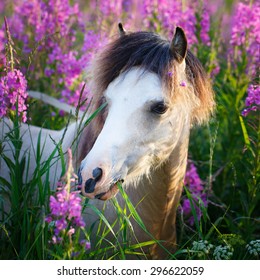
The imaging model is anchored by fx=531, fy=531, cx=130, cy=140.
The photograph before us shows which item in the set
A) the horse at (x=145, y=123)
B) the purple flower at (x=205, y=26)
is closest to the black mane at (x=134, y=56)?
the horse at (x=145, y=123)

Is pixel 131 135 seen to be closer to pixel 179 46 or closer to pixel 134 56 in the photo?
pixel 134 56

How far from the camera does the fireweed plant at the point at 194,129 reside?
297 centimetres

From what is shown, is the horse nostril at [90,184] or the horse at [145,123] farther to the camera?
the horse at [145,123]

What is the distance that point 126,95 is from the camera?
2.72 meters

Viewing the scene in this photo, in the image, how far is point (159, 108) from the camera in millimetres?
2760

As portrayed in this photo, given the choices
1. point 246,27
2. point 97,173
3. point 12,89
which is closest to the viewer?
point 97,173

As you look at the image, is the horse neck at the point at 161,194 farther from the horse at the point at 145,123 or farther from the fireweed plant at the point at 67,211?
the fireweed plant at the point at 67,211

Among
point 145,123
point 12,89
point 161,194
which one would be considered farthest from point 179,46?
point 12,89

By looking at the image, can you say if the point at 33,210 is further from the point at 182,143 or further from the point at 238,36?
the point at 238,36

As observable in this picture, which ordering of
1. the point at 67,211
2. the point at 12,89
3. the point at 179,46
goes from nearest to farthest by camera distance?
the point at 67,211 < the point at 179,46 < the point at 12,89

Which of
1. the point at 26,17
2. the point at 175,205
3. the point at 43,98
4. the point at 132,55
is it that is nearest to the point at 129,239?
the point at 175,205

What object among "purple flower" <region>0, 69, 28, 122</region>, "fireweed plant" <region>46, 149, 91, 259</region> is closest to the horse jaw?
"fireweed plant" <region>46, 149, 91, 259</region>

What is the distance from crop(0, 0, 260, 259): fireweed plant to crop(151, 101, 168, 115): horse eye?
1.47 feet

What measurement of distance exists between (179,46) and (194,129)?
2.03 metres
